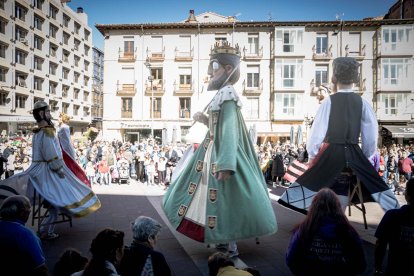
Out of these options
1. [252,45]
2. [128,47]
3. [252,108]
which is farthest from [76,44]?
[252,108]

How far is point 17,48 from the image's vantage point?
3450cm

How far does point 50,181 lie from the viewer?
4820 mm

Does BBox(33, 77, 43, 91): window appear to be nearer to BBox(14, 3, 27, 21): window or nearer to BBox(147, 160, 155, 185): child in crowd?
BBox(14, 3, 27, 21): window

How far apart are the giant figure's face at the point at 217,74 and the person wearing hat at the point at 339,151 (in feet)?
4.06

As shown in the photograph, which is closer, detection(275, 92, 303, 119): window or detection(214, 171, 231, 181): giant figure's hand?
detection(214, 171, 231, 181): giant figure's hand

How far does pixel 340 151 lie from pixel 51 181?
404 cm

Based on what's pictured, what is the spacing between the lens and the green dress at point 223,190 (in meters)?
3.37

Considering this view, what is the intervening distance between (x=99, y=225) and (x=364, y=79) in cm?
3244

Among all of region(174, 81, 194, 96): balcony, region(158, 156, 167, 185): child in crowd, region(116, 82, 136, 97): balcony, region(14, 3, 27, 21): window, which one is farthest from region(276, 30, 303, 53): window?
region(14, 3, 27, 21): window

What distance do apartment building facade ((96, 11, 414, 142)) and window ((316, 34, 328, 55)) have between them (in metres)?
0.09

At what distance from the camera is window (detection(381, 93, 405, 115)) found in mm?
31500

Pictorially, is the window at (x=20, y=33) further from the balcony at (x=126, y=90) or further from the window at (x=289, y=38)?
the window at (x=289, y=38)

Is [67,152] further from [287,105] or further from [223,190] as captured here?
[287,105]

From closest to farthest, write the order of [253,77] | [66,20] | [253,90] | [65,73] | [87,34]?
[253,90]
[253,77]
[66,20]
[65,73]
[87,34]
